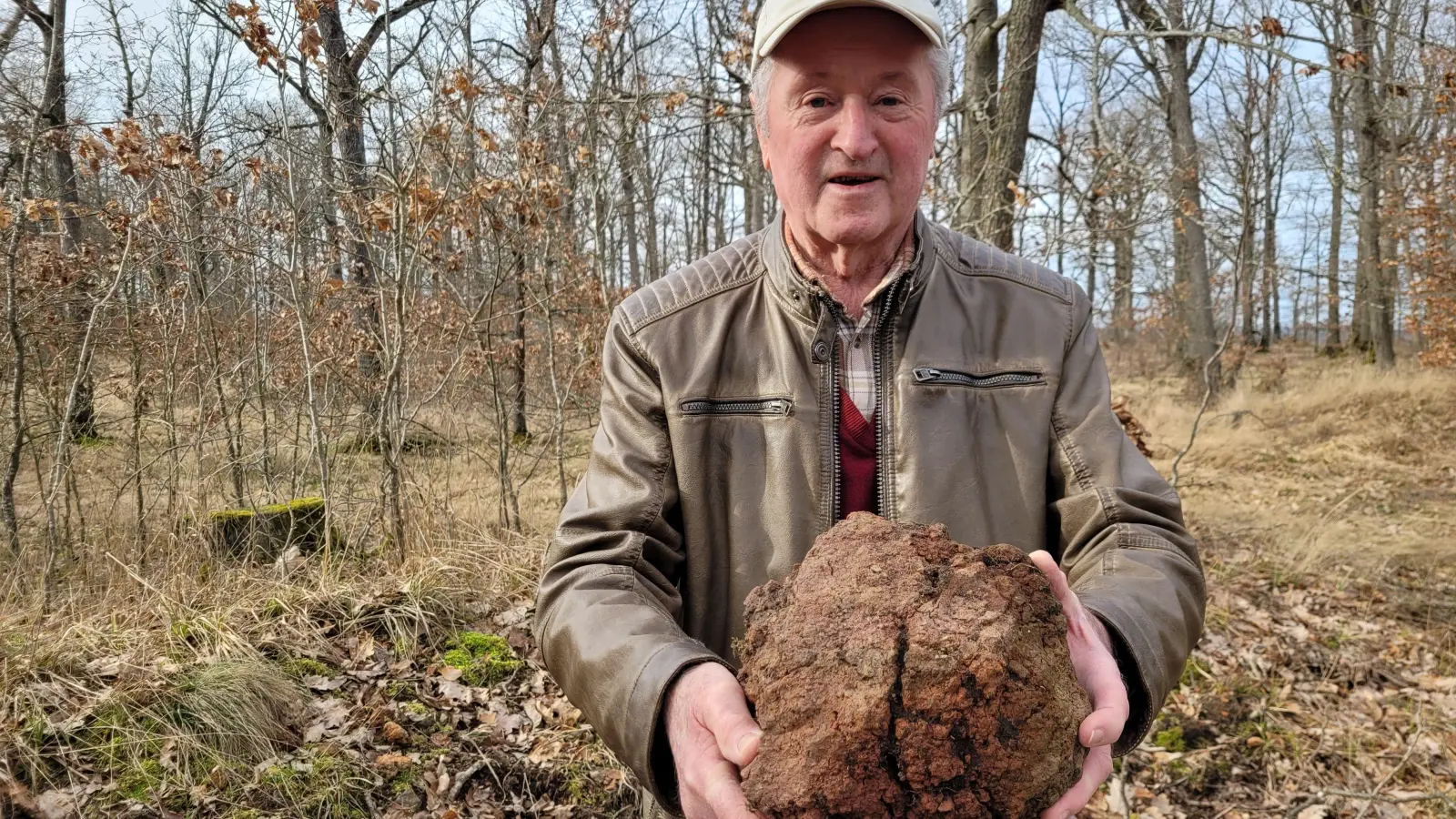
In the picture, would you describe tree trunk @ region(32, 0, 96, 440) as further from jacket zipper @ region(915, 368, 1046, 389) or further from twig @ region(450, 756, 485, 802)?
jacket zipper @ region(915, 368, 1046, 389)

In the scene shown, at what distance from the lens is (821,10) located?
5.31 feet

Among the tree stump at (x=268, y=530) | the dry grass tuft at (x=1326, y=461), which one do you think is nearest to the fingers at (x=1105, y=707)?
the tree stump at (x=268, y=530)

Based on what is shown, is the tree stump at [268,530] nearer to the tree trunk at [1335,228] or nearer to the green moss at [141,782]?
the green moss at [141,782]

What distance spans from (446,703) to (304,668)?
2.32 feet

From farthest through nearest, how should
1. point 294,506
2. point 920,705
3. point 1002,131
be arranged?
point 1002,131, point 294,506, point 920,705

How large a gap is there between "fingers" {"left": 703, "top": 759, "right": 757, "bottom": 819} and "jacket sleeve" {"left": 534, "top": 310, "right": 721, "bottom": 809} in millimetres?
179

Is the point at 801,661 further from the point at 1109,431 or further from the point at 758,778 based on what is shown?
the point at 1109,431

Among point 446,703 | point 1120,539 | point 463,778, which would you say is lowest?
point 463,778

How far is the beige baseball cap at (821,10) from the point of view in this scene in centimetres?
158

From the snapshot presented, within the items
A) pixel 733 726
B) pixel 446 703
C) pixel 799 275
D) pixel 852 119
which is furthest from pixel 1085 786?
pixel 446 703

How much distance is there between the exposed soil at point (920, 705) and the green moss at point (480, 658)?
321cm

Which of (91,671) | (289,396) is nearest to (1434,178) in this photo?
(289,396)

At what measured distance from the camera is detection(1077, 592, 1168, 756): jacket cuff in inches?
56.3

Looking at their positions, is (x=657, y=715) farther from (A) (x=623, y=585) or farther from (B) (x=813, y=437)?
(B) (x=813, y=437)
